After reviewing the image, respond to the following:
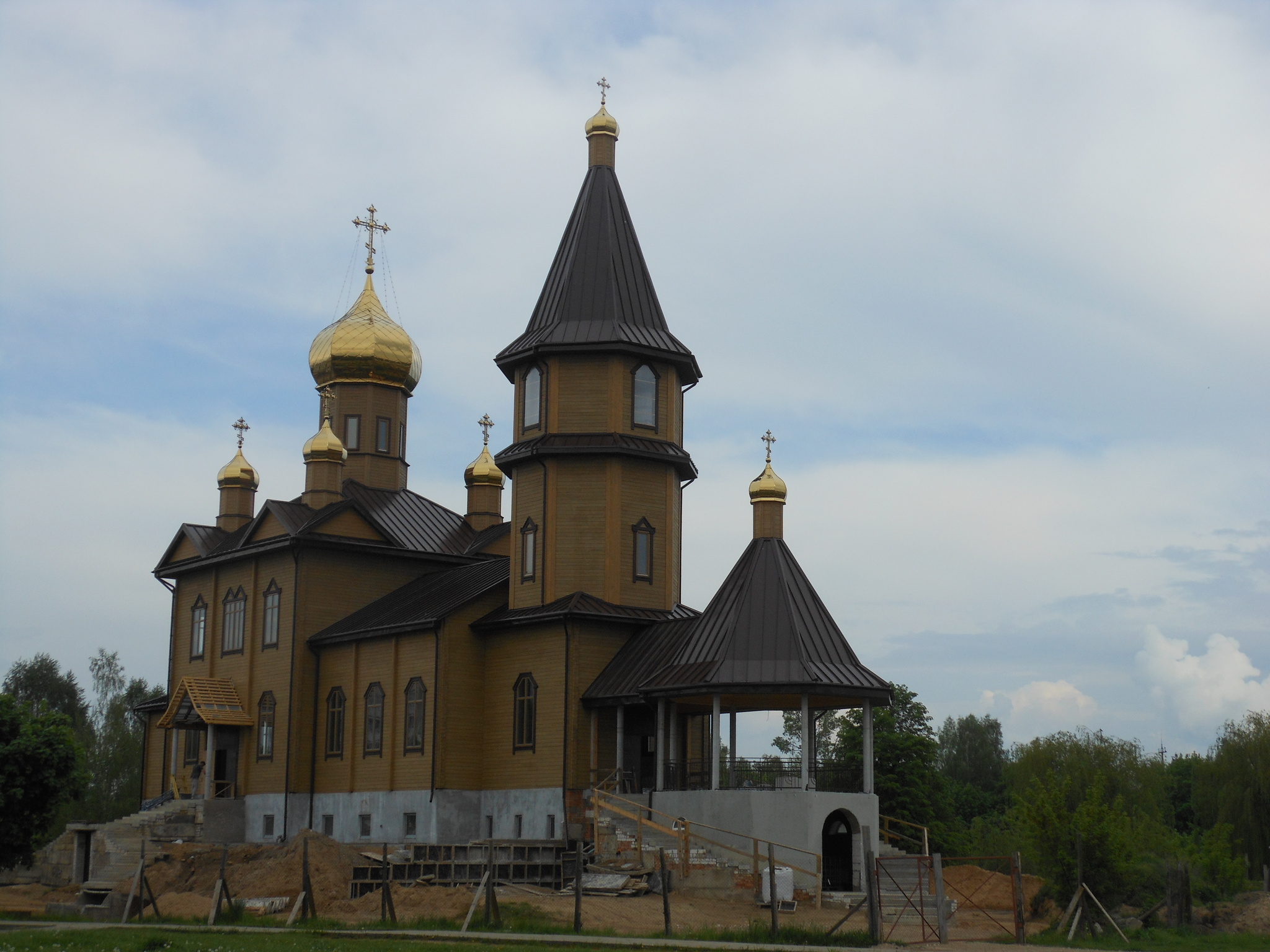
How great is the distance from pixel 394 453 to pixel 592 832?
1694 cm

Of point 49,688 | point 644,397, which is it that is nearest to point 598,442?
point 644,397

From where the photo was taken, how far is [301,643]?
35188 millimetres

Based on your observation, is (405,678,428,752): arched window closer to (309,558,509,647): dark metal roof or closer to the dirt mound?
(309,558,509,647): dark metal roof

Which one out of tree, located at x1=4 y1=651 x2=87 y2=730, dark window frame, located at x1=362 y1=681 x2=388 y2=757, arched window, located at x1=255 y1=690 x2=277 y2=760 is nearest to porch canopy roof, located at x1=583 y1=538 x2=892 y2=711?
dark window frame, located at x1=362 y1=681 x2=388 y2=757

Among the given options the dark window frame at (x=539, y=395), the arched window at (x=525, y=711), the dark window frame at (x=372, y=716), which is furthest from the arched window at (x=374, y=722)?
the dark window frame at (x=539, y=395)

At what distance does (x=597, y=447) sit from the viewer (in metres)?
31.3

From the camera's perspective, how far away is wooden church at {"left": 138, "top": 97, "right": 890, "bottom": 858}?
93.7ft

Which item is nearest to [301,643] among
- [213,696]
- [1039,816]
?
[213,696]

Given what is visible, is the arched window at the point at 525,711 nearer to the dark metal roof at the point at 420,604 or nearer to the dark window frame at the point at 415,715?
the dark window frame at the point at 415,715

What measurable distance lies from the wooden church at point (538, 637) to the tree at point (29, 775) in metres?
4.96

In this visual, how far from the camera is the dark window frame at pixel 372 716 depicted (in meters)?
32.8

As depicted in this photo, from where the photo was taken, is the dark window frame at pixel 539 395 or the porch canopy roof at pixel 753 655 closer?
the porch canopy roof at pixel 753 655

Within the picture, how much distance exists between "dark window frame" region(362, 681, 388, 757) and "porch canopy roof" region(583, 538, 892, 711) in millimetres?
5687

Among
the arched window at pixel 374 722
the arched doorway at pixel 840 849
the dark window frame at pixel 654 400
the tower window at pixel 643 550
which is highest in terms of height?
the dark window frame at pixel 654 400
